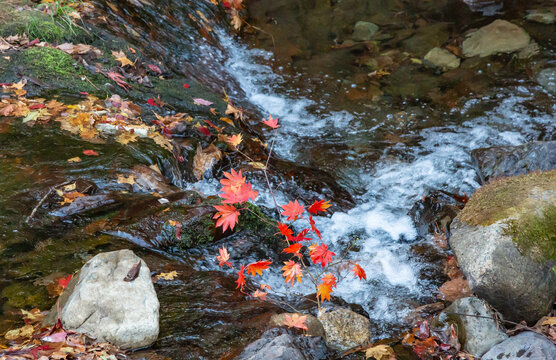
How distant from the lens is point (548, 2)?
9.95 metres

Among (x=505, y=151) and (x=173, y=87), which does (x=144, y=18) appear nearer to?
(x=173, y=87)

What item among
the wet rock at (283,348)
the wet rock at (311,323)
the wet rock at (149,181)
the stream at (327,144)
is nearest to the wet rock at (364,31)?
the stream at (327,144)

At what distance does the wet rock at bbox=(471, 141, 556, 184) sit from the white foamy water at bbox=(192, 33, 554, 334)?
202mm

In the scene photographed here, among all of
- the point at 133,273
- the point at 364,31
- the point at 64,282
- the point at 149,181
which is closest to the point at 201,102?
the point at 149,181

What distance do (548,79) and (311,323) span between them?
675cm

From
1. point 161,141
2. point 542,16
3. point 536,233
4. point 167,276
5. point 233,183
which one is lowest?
point 167,276

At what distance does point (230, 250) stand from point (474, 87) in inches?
224

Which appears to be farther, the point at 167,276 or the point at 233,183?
the point at 167,276

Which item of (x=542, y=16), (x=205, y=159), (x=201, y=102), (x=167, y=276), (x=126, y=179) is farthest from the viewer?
(x=542, y=16)

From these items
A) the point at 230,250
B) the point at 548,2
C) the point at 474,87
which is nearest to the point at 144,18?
the point at 230,250

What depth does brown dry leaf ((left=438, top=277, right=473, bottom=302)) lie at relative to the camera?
13.1 ft

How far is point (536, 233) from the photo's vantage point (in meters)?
3.54

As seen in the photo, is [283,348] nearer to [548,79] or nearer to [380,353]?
[380,353]

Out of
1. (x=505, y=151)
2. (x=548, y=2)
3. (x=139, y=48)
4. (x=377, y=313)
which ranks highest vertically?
(x=548, y=2)
